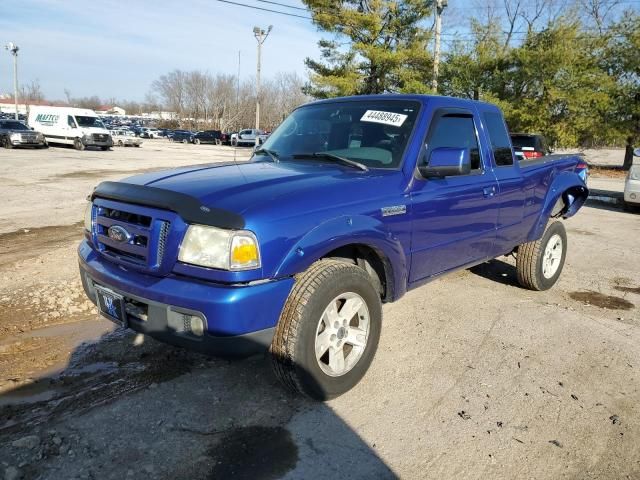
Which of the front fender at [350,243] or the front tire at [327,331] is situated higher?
the front fender at [350,243]

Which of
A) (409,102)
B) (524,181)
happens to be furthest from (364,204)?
(524,181)

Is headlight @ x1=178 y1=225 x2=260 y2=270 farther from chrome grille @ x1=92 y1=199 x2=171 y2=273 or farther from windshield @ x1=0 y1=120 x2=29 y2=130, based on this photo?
windshield @ x1=0 y1=120 x2=29 y2=130

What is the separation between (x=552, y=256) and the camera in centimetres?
557

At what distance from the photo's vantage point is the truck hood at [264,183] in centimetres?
270

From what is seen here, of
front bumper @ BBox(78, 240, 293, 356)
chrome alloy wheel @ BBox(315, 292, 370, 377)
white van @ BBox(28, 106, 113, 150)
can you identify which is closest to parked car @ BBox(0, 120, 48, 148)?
white van @ BBox(28, 106, 113, 150)

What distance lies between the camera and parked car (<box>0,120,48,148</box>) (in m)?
26.8

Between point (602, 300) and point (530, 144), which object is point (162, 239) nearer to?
point (602, 300)

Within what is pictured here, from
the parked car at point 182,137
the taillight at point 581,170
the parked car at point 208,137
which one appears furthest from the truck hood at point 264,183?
the parked car at point 182,137

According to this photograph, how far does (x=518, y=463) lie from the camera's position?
259cm

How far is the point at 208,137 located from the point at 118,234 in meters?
48.5

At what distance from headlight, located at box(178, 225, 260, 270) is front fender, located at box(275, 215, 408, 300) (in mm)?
193

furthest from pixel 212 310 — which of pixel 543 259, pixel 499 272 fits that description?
pixel 499 272

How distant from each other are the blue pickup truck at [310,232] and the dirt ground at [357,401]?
400 mm

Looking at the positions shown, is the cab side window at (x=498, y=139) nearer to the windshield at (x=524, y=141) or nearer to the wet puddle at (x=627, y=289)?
the wet puddle at (x=627, y=289)
